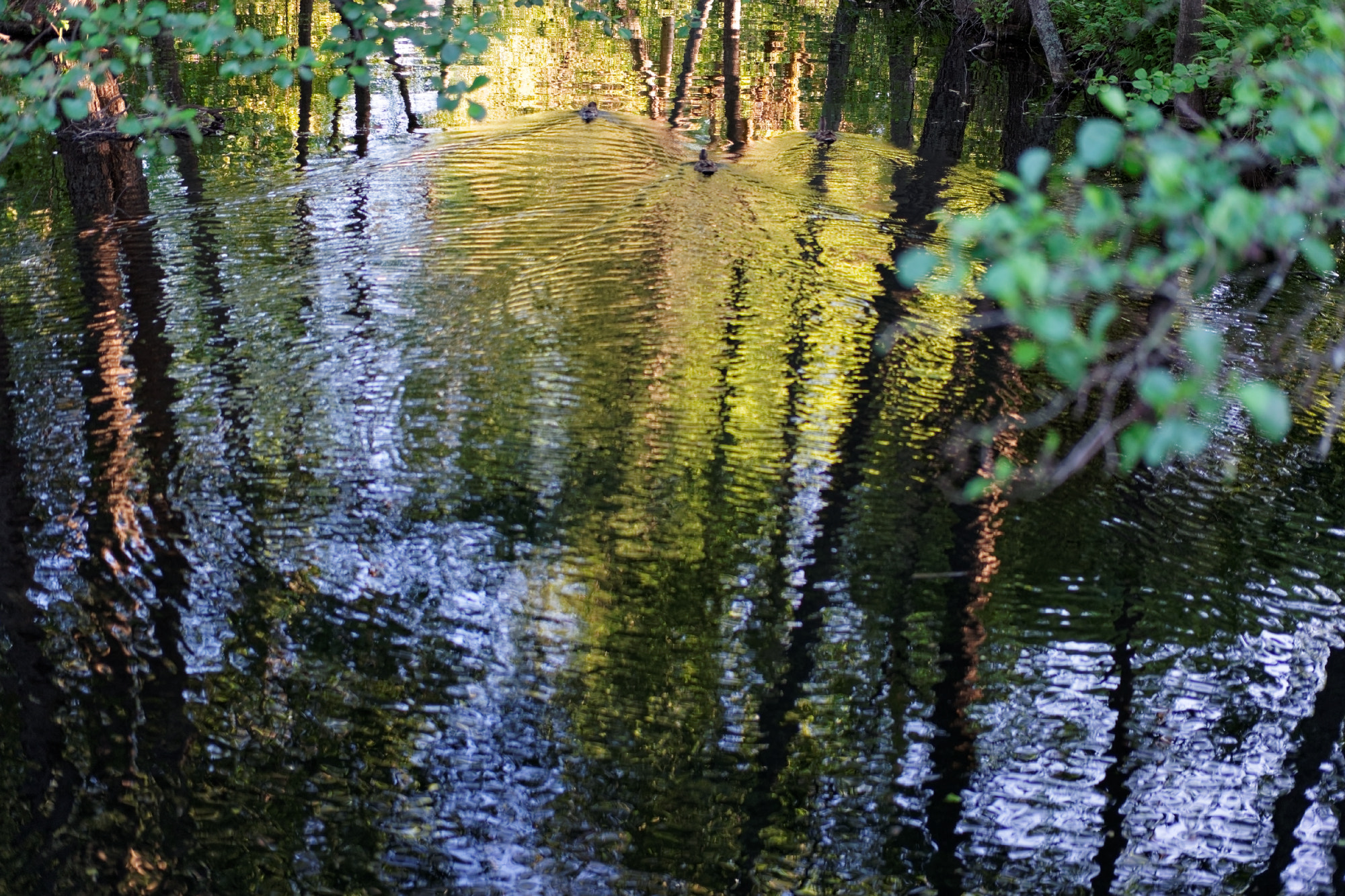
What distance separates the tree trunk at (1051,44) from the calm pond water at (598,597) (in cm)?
983

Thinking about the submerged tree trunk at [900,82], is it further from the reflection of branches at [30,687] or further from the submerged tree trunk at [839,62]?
the reflection of branches at [30,687]

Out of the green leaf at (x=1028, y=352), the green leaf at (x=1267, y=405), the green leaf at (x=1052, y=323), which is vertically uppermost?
the green leaf at (x=1052, y=323)

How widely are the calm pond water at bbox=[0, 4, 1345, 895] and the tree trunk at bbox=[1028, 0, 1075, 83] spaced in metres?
9.83

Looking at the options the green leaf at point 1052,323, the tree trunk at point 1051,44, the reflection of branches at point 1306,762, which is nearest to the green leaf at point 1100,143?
the green leaf at point 1052,323

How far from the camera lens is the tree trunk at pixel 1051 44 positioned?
1894 cm

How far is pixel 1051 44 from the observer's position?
62.7 ft

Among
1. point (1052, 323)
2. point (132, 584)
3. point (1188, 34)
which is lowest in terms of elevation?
point (132, 584)

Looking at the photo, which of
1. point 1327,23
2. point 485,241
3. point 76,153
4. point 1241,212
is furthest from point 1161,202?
point 76,153

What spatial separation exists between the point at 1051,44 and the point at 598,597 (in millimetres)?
16283

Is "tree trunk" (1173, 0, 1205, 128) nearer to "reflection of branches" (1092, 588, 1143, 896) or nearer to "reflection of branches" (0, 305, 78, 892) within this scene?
"reflection of branches" (1092, 588, 1143, 896)

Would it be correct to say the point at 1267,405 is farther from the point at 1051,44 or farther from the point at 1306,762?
the point at 1051,44

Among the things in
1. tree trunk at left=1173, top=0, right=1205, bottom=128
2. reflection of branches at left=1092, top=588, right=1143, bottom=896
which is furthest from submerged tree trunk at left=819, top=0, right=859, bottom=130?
reflection of branches at left=1092, top=588, right=1143, bottom=896

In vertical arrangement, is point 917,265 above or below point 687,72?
below

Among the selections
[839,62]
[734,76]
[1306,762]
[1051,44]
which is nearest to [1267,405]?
[1306,762]
